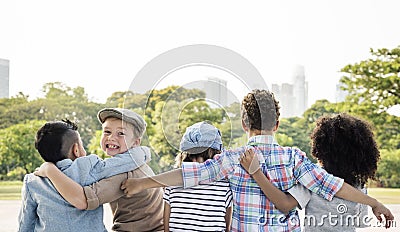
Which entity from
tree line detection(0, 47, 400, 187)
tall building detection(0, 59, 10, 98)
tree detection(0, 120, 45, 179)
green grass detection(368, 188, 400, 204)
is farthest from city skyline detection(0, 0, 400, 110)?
green grass detection(368, 188, 400, 204)

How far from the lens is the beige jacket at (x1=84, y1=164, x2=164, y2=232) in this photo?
4.89 ft

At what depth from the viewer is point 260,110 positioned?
1.47 m

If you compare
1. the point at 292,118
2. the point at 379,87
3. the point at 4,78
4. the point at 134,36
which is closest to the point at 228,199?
the point at 134,36

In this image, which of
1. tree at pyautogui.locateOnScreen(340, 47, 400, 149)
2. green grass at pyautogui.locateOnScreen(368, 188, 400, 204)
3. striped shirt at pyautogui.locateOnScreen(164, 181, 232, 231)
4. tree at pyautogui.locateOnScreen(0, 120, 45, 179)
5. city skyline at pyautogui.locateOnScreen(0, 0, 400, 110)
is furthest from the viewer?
tree at pyautogui.locateOnScreen(0, 120, 45, 179)

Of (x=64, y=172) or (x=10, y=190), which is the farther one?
(x=10, y=190)

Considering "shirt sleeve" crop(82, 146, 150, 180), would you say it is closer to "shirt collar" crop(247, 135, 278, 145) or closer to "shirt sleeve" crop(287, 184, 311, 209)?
"shirt collar" crop(247, 135, 278, 145)

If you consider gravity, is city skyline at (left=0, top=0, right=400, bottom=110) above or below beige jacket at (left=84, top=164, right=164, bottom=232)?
above

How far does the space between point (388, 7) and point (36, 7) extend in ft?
25.6

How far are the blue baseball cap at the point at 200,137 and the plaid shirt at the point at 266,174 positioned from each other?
0.04 metres

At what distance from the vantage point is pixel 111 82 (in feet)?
32.5

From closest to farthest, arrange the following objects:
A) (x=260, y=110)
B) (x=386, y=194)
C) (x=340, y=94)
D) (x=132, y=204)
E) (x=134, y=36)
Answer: (x=260, y=110), (x=132, y=204), (x=386, y=194), (x=134, y=36), (x=340, y=94)

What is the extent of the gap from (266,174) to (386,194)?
921cm

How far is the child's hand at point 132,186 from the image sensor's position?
150cm

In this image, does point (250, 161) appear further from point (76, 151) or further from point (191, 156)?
point (76, 151)
